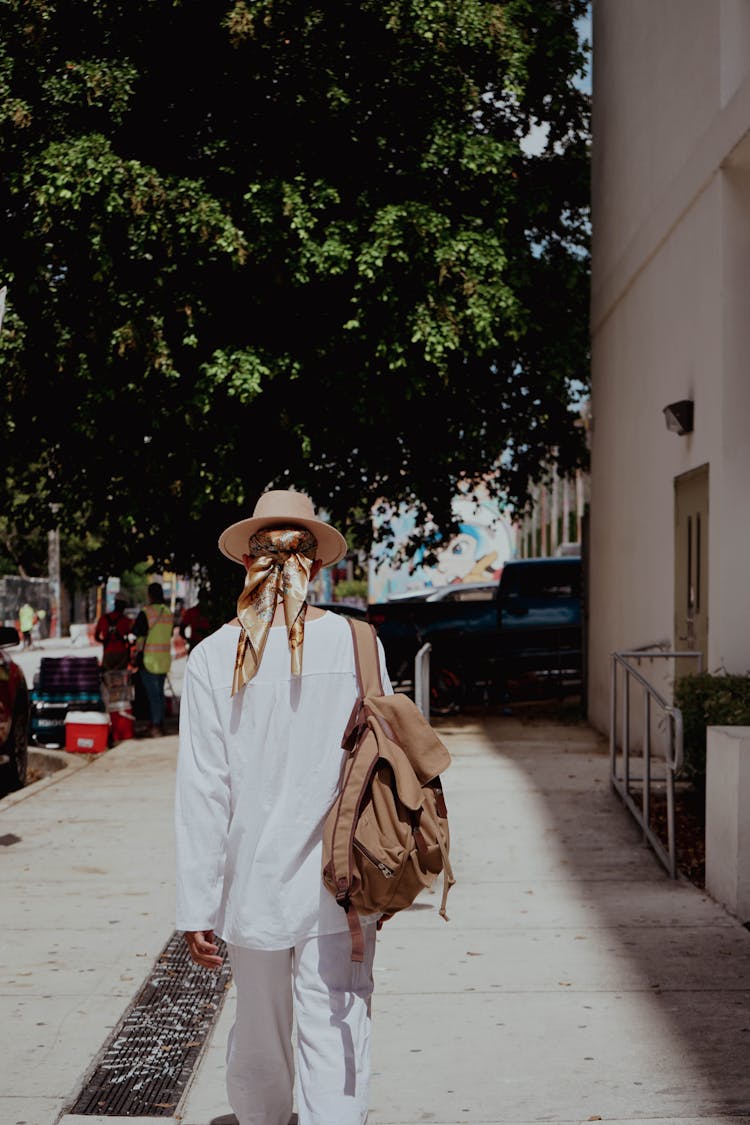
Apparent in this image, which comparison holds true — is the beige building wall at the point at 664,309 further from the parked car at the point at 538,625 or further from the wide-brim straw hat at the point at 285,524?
the wide-brim straw hat at the point at 285,524

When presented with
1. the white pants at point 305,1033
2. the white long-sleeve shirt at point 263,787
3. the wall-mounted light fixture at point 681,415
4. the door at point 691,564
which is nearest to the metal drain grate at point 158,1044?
the white pants at point 305,1033

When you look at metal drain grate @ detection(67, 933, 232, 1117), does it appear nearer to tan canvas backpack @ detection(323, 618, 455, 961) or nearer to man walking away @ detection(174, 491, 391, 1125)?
man walking away @ detection(174, 491, 391, 1125)

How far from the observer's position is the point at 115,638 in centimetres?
1700

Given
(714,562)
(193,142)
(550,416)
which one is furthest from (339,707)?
(550,416)

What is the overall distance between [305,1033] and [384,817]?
56cm

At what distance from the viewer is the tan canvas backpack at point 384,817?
350 centimetres

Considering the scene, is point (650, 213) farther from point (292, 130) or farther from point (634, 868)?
point (634, 868)

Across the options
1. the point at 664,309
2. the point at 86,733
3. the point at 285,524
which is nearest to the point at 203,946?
the point at 285,524

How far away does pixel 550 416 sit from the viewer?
19.2 m

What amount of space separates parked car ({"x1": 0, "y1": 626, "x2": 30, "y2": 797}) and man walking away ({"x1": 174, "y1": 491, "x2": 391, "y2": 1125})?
820 centimetres

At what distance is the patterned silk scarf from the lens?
3.68 meters

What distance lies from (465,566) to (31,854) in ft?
128

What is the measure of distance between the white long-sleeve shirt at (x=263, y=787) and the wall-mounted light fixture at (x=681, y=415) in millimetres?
7948

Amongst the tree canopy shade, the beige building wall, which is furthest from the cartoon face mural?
the tree canopy shade
